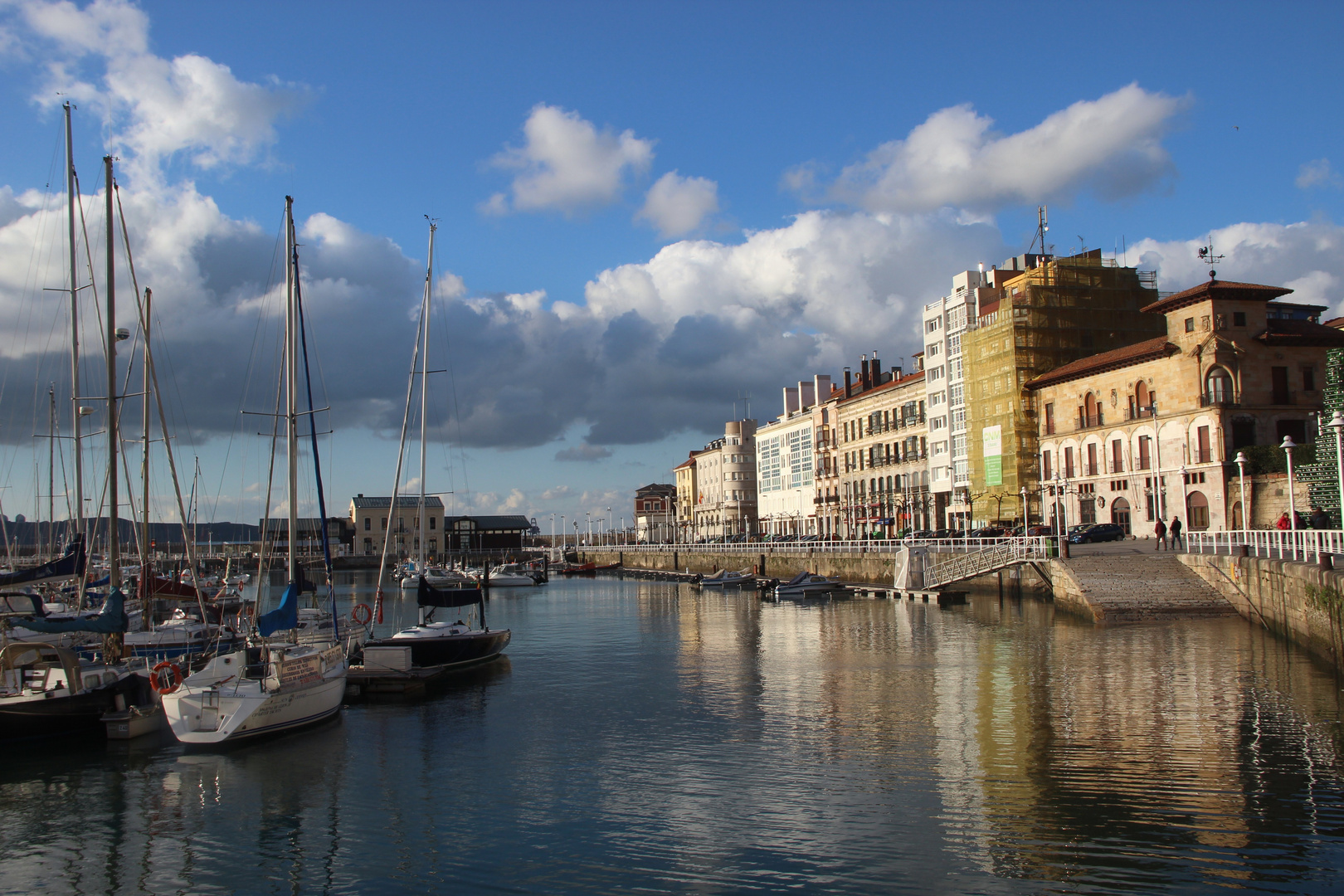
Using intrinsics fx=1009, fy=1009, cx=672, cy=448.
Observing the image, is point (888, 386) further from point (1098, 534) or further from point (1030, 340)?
point (1098, 534)

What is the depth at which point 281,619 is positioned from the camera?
92.3 feet

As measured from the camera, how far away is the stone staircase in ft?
141

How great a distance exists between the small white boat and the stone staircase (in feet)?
132

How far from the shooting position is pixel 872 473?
10225cm

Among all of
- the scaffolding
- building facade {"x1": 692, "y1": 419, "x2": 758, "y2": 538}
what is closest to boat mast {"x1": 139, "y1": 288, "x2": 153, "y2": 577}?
the scaffolding

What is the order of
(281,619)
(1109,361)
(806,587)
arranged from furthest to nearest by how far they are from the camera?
(806,587) → (1109,361) → (281,619)

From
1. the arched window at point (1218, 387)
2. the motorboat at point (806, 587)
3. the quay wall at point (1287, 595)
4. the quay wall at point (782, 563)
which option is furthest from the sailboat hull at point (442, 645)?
the arched window at point (1218, 387)

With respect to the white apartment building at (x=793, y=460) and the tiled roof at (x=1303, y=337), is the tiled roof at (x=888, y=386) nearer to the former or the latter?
the white apartment building at (x=793, y=460)

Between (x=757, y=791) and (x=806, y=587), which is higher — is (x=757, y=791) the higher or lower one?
the lower one

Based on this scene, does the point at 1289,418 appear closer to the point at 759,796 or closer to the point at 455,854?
the point at 759,796

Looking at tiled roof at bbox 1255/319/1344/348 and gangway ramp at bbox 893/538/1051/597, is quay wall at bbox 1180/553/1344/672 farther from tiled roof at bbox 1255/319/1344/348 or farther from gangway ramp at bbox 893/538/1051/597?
tiled roof at bbox 1255/319/1344/348

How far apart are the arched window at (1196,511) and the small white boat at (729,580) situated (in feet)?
116

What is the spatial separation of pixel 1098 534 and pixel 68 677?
5529 cm

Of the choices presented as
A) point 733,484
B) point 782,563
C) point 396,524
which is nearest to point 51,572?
point 782,563
